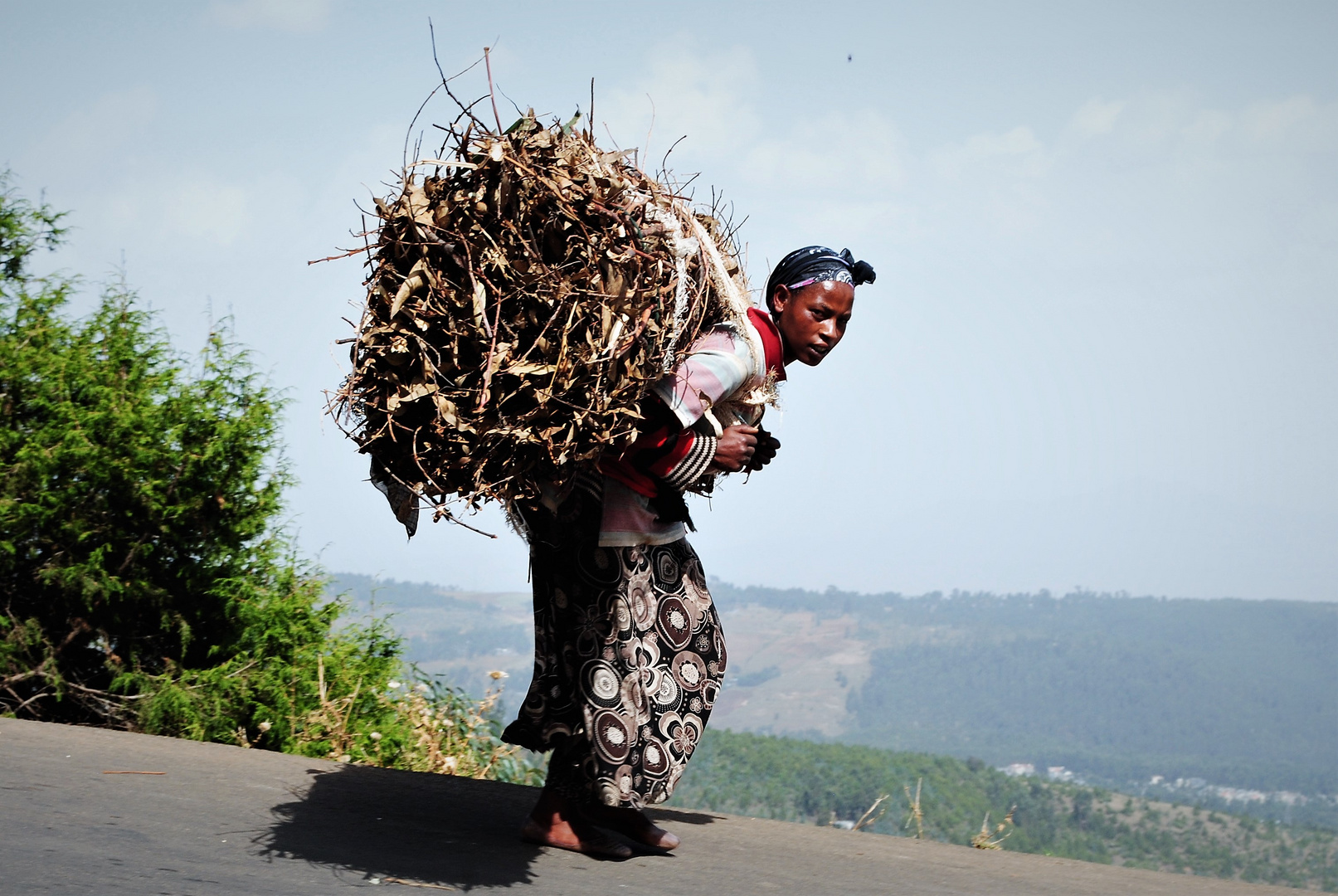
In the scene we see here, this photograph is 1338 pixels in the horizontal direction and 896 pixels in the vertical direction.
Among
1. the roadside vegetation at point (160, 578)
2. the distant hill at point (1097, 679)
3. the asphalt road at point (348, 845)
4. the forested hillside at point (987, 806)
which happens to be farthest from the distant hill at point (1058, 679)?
the asphalt road at point (348, 845)

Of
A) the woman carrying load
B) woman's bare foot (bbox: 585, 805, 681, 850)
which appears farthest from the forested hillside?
the woman carrying load

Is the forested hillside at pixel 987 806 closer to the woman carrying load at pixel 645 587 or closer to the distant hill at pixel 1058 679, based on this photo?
the woman carrying load at pixel 645 587

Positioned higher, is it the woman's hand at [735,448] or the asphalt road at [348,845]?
the woman's hand at [735,448]

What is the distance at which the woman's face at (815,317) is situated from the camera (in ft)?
11.0

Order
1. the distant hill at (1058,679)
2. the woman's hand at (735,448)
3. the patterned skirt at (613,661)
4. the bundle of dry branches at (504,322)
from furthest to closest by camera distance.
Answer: the distant hill at (1058,679), the patterned skirt at (613,661), the woman's hand at (735,448), the bundle of dry branches at (504,322)

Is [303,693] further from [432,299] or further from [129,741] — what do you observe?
[432,299]

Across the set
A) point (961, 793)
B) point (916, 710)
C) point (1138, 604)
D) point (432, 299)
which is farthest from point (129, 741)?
point (1138, 604)

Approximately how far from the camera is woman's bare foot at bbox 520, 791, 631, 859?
11.3ft

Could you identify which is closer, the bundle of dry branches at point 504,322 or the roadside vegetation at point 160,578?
the bundle of dry branches at point 504,322

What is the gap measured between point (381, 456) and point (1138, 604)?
19804cm

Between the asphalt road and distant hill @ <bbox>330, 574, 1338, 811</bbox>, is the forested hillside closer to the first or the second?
the asphalt road

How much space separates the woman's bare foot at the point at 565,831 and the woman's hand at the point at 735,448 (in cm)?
123

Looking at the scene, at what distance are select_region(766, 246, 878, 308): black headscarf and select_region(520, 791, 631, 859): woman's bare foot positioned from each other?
1.73m

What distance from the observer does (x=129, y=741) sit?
4645mm
